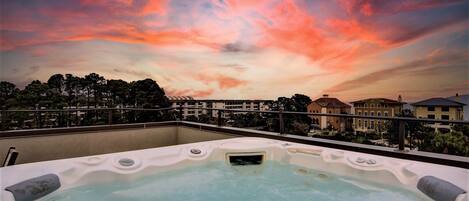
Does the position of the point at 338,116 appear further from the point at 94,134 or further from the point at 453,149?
the point at 94,134

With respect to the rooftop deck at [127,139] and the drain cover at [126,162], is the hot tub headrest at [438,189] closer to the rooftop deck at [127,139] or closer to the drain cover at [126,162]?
the rooftop deck at [127,139]

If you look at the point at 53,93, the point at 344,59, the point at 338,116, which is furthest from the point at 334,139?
the point at 53,93

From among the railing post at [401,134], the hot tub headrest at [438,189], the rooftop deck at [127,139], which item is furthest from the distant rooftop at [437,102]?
the hot tub headrest at [438,189]

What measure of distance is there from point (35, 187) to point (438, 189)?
90.5 inches

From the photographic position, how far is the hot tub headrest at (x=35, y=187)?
4.79 ft

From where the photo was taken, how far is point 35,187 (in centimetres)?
158

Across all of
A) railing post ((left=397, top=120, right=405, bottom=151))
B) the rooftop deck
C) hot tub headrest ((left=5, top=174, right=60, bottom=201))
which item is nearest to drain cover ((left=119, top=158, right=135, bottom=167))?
hot tub headrest ((left=5, top=174, right=60, bottom=201))

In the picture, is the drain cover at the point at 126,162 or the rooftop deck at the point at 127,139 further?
the rooftop deck at the point at 127,139

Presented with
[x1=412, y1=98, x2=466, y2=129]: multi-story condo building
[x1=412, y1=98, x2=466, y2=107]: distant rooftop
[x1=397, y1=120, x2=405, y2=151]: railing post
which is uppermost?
[x1=412, y1=98, x2=466, y2=107]: distant rooftop

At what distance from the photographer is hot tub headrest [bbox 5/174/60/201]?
57.5 inches

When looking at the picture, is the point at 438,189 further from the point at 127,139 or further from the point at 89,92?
the point at 89,92

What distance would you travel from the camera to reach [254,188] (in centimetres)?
206

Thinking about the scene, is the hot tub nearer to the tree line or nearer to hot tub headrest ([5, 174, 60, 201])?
hot tub headrest ([5, 174, 60, 201])

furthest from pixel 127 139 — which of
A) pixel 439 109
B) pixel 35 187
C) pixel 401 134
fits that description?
pixel 439 109
